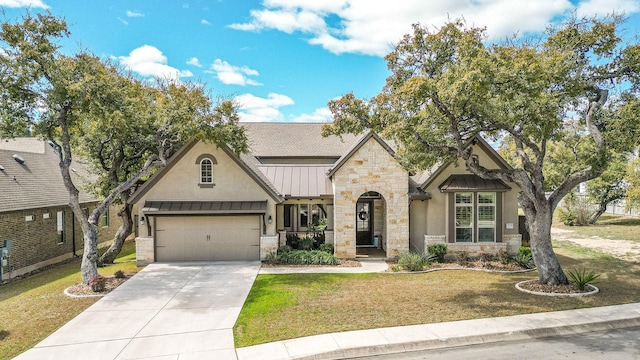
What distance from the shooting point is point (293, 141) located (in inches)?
1173

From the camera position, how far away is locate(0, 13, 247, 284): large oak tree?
12906mm

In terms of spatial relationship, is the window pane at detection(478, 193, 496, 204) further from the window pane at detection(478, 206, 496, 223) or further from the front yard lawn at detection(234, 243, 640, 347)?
the front yard lawn at detection(234, 243, 640, 347)

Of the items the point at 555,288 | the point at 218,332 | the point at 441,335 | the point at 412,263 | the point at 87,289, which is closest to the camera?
the point at 441,335

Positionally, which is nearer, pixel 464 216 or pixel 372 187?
pixel 464 216

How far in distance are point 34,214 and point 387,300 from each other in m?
17.7

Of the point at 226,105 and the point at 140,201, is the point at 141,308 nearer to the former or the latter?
Answer: the point at 140,201

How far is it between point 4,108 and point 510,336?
1752cm

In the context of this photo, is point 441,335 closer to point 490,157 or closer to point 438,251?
point 438,251

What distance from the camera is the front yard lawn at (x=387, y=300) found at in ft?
33.5

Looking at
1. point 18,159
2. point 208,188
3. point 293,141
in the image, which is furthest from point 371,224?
point 18,159

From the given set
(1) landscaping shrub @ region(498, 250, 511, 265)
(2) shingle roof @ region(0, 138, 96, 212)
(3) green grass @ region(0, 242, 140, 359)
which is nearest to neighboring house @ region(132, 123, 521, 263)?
(1) landscaping shrub @ region(498, 250, 511, 265)

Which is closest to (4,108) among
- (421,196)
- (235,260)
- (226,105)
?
(226,105)

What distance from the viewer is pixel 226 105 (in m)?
16.5

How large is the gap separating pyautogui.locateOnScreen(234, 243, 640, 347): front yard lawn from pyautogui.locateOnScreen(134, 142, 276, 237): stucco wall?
4.59 meters
